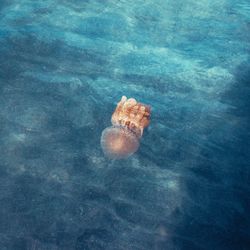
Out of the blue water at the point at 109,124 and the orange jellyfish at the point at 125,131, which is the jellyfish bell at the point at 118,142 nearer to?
the orange jellyfish at the point at 125,131

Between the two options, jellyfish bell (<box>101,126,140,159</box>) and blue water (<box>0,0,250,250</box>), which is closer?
blue water (<box>0,0,250,250</box>)

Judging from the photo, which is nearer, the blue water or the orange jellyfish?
the blue water

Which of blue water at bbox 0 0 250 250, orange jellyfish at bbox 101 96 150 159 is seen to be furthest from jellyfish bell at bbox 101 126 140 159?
blue water at bbox 0 0 250 250

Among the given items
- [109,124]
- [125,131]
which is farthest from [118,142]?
[109,124]

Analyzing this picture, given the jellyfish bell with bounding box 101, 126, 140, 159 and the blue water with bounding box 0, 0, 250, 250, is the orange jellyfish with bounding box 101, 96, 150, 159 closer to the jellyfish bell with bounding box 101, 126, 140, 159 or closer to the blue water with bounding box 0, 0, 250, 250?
the jellyfish bell with bounding box 101, 126, 140, 159

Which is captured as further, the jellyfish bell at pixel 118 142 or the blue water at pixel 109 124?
the jellyfish bell at pixel 118 142

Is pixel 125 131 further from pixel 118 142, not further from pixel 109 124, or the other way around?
pixel 109 124

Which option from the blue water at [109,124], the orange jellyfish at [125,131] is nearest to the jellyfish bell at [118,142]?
the orange jellyfish at [125,131]

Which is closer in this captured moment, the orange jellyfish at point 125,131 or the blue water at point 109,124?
the blue water at point 109,124
